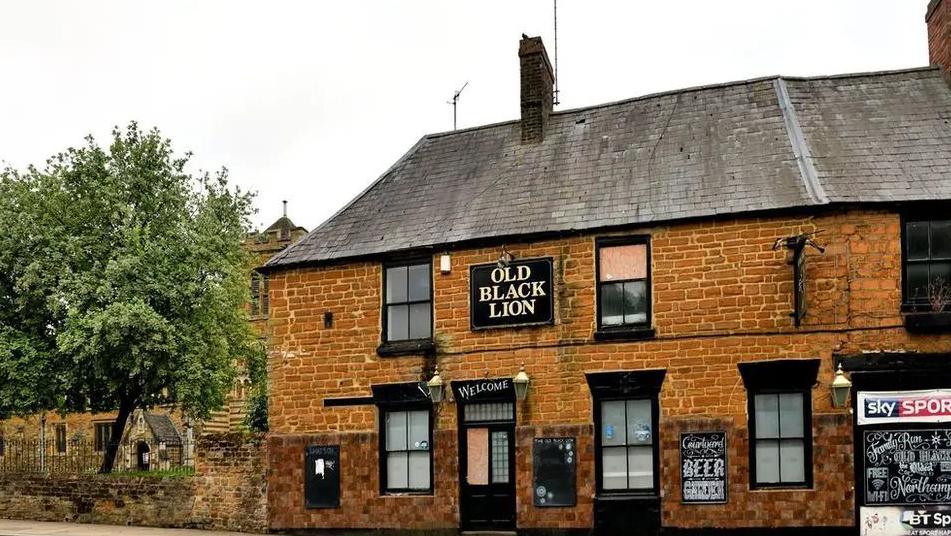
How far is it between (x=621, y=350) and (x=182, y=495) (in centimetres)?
942

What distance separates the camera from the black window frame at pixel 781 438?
17234 millimetres

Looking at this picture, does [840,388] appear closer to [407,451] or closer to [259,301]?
[407,451]

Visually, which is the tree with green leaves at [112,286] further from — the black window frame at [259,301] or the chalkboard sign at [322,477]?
the black window frame at [259,301]

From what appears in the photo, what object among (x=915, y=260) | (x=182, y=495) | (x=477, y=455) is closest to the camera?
(x=915, y=260)

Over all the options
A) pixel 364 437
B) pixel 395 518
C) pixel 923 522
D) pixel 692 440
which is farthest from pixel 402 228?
pixel 923 522

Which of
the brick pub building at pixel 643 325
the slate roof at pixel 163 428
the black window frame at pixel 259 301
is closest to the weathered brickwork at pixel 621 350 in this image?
the brick pub building at pixel 643 325

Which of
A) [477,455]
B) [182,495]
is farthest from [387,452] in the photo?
[182,495]

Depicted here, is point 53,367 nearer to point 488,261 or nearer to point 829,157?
point 488,261

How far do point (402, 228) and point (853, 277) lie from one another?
8.42 metres

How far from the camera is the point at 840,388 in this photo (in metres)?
16.8

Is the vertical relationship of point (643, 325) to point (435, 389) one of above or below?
above

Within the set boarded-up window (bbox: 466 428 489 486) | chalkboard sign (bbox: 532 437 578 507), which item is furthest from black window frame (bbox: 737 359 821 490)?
boarded-up window (bbox: 466 428 489 486)

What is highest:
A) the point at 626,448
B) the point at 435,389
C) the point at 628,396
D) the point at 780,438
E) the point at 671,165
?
the point at 671,165

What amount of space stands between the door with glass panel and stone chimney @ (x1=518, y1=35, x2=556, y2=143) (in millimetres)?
5933
